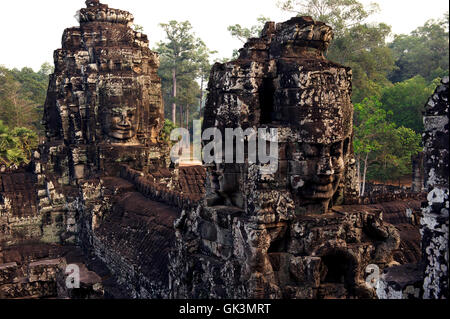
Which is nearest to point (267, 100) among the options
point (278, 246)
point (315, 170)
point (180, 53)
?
point (315, 170)

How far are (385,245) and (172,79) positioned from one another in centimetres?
3770

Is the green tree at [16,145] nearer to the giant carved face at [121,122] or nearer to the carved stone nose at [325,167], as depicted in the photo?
the giant carved face at [121,122]

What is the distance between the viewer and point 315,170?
18.6 ft

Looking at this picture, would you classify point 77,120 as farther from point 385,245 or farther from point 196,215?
point 385,245

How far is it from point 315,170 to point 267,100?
50.1 inches

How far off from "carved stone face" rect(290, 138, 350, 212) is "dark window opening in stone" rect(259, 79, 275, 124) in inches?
28.3

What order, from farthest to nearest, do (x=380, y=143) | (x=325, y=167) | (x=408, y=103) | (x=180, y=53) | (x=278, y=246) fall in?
(x=180, y=53)
(x=408, y=103)
(x=380, y=143)
(x=278, y=246)
(x=325, y=167)

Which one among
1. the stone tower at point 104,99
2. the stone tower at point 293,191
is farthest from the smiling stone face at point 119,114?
the stone tower at point 293,191

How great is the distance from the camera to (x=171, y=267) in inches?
281

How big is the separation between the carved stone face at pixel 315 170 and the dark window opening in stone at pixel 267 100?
0.72 metres

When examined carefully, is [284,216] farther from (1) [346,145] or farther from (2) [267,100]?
(2) [267,100]

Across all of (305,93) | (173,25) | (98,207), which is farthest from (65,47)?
(173,25)

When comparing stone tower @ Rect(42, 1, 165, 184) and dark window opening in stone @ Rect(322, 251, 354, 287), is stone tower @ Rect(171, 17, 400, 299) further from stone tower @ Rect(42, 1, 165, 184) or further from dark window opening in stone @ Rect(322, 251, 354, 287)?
stone tower @ Rect(42, 1, 165, 184)

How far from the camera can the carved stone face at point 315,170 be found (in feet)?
18.5
